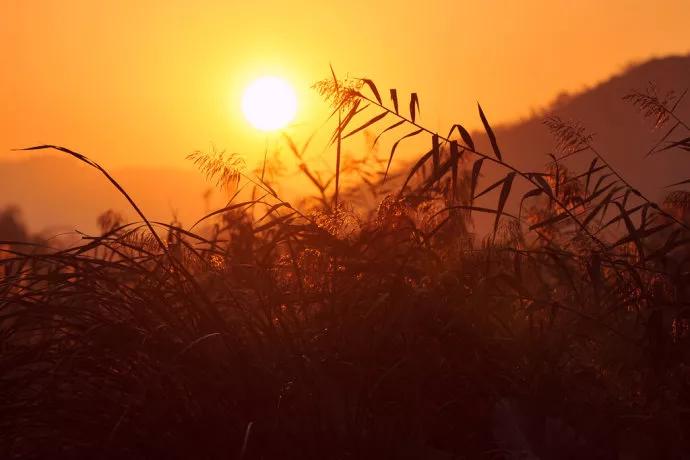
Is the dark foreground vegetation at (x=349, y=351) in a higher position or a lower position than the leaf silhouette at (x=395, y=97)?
lower

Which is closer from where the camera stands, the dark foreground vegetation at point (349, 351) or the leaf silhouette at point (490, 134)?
the dark foreground vegetation at point (349, 351)

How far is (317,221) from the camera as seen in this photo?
345cm

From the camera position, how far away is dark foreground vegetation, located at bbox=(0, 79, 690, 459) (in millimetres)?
2500

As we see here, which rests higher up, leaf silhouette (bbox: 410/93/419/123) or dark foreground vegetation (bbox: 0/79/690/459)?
leaf silhouette (bbox: 410/93/419/123)

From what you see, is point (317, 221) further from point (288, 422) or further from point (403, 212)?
point (288, 422)

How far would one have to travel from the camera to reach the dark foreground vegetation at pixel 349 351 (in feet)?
8.20

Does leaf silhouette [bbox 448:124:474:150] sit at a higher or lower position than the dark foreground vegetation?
higher

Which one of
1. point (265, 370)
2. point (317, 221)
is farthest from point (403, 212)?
point (265, 370)

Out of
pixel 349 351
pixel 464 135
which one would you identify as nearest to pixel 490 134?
pixel 464 135

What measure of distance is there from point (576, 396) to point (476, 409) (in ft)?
1.31

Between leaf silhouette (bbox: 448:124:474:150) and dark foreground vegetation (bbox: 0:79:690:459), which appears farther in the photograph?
leaf silhouette (bbox: 448:124:474:150)

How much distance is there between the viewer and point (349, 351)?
9.31 ft

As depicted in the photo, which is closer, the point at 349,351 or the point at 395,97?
the point at 349,351

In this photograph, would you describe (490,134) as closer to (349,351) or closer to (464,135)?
(464,135)
